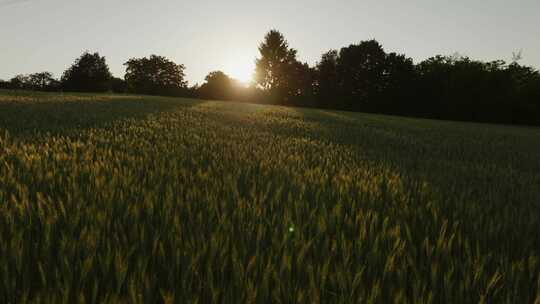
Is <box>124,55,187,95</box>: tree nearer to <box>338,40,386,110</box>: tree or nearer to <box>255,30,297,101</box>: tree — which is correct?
<box>255,30,297,101</box>: tree

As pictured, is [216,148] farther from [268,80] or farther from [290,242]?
[268,80]

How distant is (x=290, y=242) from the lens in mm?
1543

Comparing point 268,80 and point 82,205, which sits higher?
point 268,80

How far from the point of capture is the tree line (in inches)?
1860

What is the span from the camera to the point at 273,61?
8100 cm

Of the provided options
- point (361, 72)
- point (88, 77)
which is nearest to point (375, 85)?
point (361, 72)

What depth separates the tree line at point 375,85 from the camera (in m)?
47.2

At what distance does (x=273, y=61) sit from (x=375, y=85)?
29.6m

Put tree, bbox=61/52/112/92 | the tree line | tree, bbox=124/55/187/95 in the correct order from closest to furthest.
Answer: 1. the tree line
2. tree, bbox=61/52/112/92
3. tree, bbox=124/55/187/95

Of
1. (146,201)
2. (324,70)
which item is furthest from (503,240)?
(324,70)

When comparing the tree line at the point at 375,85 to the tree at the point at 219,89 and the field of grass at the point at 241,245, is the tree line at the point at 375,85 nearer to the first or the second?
the tree at the point at 219,89

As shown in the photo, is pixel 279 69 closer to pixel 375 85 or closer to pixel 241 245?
pixel 375 85

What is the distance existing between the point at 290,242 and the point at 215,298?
548 mm

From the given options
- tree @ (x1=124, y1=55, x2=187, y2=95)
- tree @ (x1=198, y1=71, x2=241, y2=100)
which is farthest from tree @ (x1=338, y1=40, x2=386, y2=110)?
tree @ (x1=124, y1=55, x2=187, y2=95)
